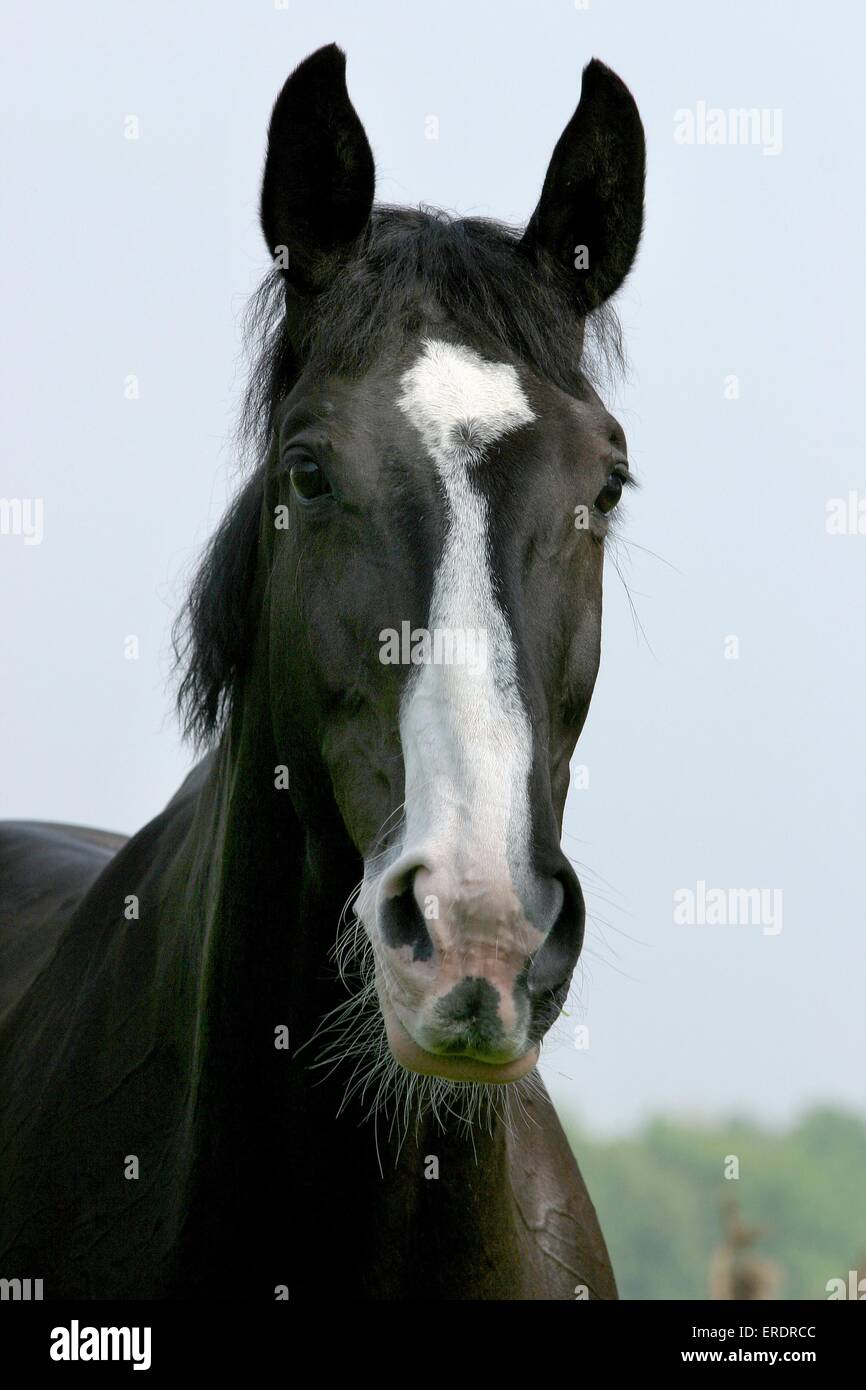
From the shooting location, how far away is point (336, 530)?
3.32 m

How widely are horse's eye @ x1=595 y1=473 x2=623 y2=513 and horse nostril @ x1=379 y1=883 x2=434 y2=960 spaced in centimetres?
110

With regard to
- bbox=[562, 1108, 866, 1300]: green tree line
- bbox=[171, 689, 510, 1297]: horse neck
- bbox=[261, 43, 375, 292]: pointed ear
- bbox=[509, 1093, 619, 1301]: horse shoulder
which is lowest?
bbox=[562, 1108, 866, 1300]: green tree line

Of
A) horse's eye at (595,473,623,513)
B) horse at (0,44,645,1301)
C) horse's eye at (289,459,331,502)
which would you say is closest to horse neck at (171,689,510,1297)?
horse at (0,44,645,1301)

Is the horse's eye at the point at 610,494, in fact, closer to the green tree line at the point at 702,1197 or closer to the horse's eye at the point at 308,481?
the horse's eye at the point at 308,481

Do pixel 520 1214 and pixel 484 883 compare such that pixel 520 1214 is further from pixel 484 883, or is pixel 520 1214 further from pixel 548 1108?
pixel 484 883

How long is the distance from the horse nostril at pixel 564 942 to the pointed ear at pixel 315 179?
167 centimetres

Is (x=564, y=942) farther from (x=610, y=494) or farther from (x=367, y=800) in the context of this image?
(x=610, y=494)

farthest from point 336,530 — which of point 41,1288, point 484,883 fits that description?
point 41,1288

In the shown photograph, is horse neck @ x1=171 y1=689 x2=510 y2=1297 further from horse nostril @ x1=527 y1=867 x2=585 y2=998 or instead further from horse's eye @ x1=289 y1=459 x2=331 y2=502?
horse nostril @ x1=527 y1=867 x2=585 y2=998

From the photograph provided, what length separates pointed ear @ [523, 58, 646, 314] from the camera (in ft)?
12.5

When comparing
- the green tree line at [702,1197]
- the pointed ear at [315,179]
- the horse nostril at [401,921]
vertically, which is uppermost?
the pointed ear at [315,179]

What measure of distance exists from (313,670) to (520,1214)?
1516 millimetres

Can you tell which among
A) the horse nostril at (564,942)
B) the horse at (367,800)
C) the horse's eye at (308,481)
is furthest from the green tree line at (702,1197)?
the horse nostril at (564,942)

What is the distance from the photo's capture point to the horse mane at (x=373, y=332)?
349cm
